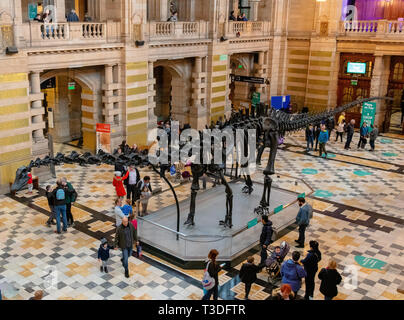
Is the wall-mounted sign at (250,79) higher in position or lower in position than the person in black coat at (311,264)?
higher

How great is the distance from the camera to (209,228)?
13.4 meters

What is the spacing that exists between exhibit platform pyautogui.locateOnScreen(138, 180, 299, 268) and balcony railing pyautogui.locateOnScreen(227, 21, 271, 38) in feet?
42.3

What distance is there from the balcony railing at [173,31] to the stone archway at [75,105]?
9.43ft

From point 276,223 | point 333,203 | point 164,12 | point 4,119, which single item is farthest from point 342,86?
point 4,119

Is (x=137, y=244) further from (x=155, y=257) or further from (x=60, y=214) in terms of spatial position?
(x=60, y=214)

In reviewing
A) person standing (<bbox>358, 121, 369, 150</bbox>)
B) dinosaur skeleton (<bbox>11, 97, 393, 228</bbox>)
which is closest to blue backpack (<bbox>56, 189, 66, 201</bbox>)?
dinosaur skeleton (<bbox>11, 97, 393, 228</bbox>)

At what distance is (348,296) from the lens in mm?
11164

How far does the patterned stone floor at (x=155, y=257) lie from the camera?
1125cm

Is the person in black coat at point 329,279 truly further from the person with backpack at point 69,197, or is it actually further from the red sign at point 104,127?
the red sign at point 104,127

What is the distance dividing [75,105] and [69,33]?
6.57m

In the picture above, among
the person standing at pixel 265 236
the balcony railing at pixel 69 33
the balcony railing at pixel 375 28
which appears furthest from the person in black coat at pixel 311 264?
the balcony railing at pixel 375 28

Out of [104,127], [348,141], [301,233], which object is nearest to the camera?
[301,233]

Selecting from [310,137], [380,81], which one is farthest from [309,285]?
[380,81]

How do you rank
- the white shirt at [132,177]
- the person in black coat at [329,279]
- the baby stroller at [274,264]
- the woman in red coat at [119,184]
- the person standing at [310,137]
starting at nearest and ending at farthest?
the person in black coat at [329,279], the baby stroller at [274,264], the woman in red coat at [119,184], the white shirt at [132,177], the person standing at [310,137]
